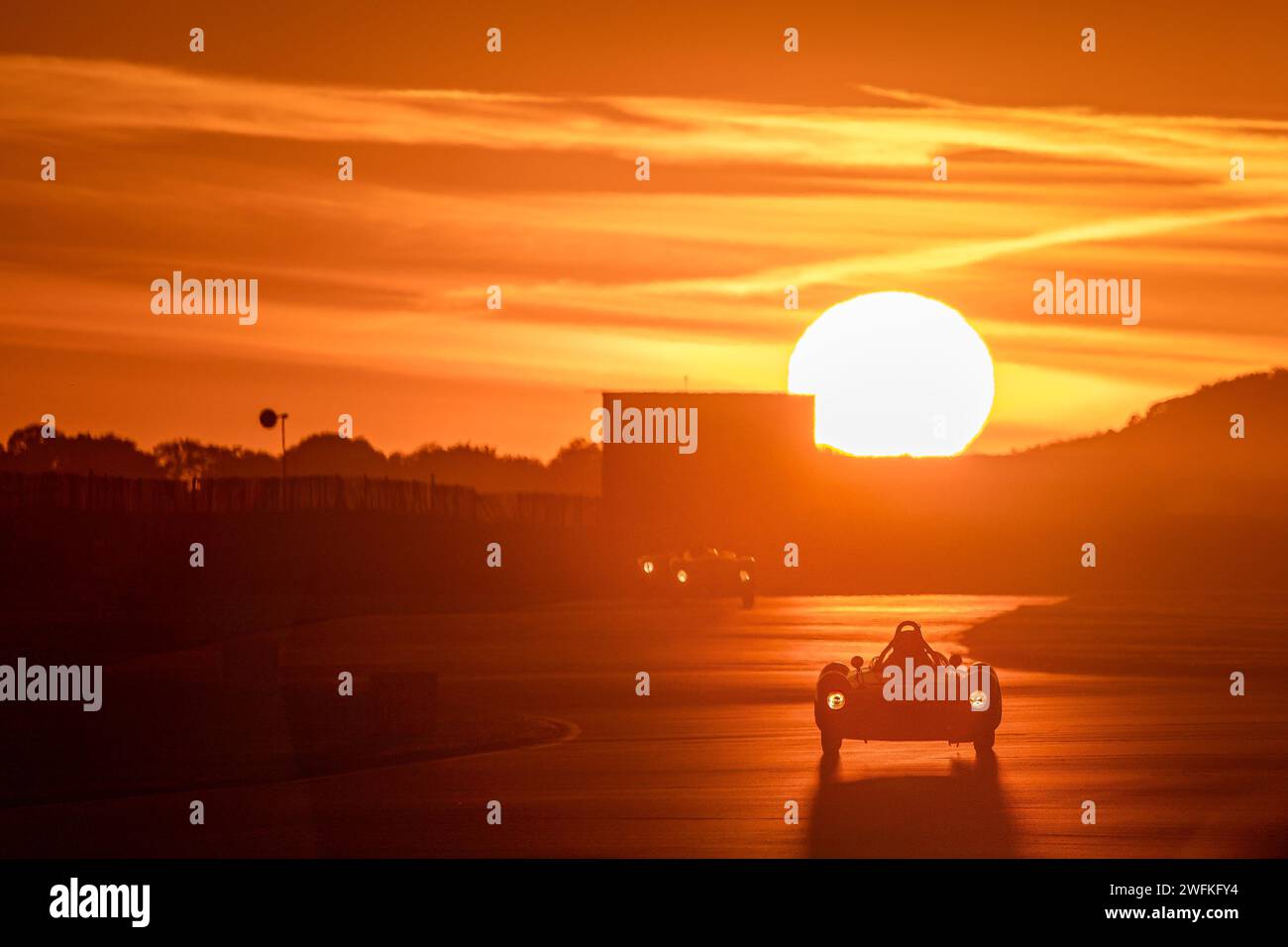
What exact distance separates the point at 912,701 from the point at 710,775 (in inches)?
90.8

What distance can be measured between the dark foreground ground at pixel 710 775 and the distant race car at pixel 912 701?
0.28m

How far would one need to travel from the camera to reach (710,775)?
1703 centimetres

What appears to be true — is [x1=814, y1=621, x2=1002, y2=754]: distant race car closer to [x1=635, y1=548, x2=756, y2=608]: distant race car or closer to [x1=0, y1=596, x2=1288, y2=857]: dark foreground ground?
[x1=0, y1=596, x2=1288, y2=857]: dark foreground ground

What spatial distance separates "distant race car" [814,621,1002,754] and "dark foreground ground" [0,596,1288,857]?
28 centimetres

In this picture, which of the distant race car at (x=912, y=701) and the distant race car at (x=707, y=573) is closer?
the distant race car at (x=912, y=701)

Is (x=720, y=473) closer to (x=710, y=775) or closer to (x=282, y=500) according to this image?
(x=282, y=500)

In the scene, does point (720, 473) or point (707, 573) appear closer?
point (707, 573)

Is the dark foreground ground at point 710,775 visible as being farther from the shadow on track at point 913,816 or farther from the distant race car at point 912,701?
the distant race car at point 912,701

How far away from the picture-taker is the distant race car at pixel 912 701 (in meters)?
18.2

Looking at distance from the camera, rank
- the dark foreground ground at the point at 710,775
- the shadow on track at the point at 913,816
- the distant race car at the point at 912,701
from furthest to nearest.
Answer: the distant race car at the point at 912,701 → the dark foreground ground at the point at 710,775 → the shadow on track at the point at 913,816

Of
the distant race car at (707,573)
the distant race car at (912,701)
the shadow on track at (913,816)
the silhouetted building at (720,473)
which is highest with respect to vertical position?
the silhouetted building at (720,473)

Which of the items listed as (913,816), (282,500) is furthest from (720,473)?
(913,816)

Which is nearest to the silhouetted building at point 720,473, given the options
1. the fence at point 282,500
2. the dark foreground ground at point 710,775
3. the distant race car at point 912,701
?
the fence at point 282,500
